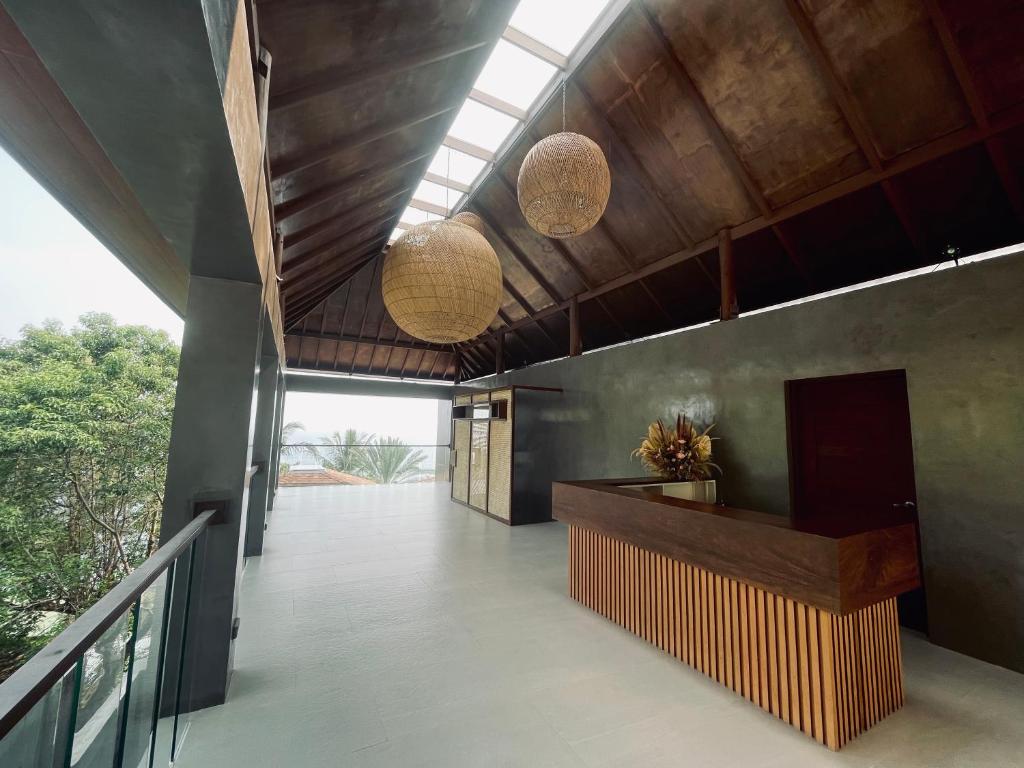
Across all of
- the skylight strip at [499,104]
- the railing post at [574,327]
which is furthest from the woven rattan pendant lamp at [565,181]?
the railing post at [574,327]

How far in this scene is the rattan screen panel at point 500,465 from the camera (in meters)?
7.23

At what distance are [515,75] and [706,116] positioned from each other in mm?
2029

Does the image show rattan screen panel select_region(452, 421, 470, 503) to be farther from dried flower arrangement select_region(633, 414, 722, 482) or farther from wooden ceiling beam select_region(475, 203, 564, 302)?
dried flower arrangement select_region(633, 414, 722, 482)

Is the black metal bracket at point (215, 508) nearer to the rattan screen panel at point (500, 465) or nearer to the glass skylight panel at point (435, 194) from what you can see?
the rattan screen panel at point (500, 465)

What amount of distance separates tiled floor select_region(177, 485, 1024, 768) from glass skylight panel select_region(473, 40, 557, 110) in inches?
200

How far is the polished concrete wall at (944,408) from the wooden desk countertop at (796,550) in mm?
1163

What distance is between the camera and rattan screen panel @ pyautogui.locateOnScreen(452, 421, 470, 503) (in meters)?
8.72

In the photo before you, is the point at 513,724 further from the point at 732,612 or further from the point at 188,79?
the point at 188,79

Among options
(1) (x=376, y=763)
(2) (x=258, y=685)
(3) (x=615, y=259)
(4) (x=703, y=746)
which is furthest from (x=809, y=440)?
(2) (x=258, y=685)

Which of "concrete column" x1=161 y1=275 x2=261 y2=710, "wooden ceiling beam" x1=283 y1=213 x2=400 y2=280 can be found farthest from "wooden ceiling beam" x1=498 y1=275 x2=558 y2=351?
"concrete column" x1=161 y1=275 x2=261 y2=710

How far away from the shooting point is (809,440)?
4.12 m

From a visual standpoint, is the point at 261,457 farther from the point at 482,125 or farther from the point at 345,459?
the point at 345,459

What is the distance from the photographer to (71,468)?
677 cm

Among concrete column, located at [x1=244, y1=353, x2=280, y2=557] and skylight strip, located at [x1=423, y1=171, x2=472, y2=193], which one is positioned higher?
skylight strip, located at [x1=423, y1=171, x2=472, y2=193]
